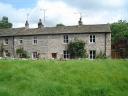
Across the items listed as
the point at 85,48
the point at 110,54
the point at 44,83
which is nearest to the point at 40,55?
the point at 85,48

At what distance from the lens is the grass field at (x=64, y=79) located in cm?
2223

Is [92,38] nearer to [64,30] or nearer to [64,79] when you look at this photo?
[64,30]

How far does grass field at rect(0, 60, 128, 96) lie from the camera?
22.2 metres

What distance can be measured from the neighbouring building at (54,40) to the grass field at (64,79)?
20047 millimetres

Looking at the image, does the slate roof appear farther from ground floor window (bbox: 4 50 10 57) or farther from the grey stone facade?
ground floor window (bbox: 4 50 10 57)

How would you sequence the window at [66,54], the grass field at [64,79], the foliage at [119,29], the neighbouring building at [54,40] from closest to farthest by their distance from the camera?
the grass field at [64,79] < the neighbouring building at [54,40] < the window at [66,54] < the foliage at [119,29]

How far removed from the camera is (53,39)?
5594cm

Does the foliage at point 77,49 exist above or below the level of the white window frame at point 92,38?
below

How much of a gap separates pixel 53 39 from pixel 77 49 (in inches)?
218

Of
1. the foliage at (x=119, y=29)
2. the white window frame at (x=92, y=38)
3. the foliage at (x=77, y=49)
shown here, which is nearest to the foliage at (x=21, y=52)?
the foliage at (x=77, y=49)

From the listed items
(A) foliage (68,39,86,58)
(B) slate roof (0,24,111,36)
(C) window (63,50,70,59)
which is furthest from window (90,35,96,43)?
(C) window (63,50,70,59)

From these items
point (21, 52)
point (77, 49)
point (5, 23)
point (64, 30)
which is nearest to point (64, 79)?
point (77, 49)

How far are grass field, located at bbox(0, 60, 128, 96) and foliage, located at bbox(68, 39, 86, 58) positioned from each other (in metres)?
19.9

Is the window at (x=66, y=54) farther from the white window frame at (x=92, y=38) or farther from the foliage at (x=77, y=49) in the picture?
the white window frame at (x=92, y=38)
